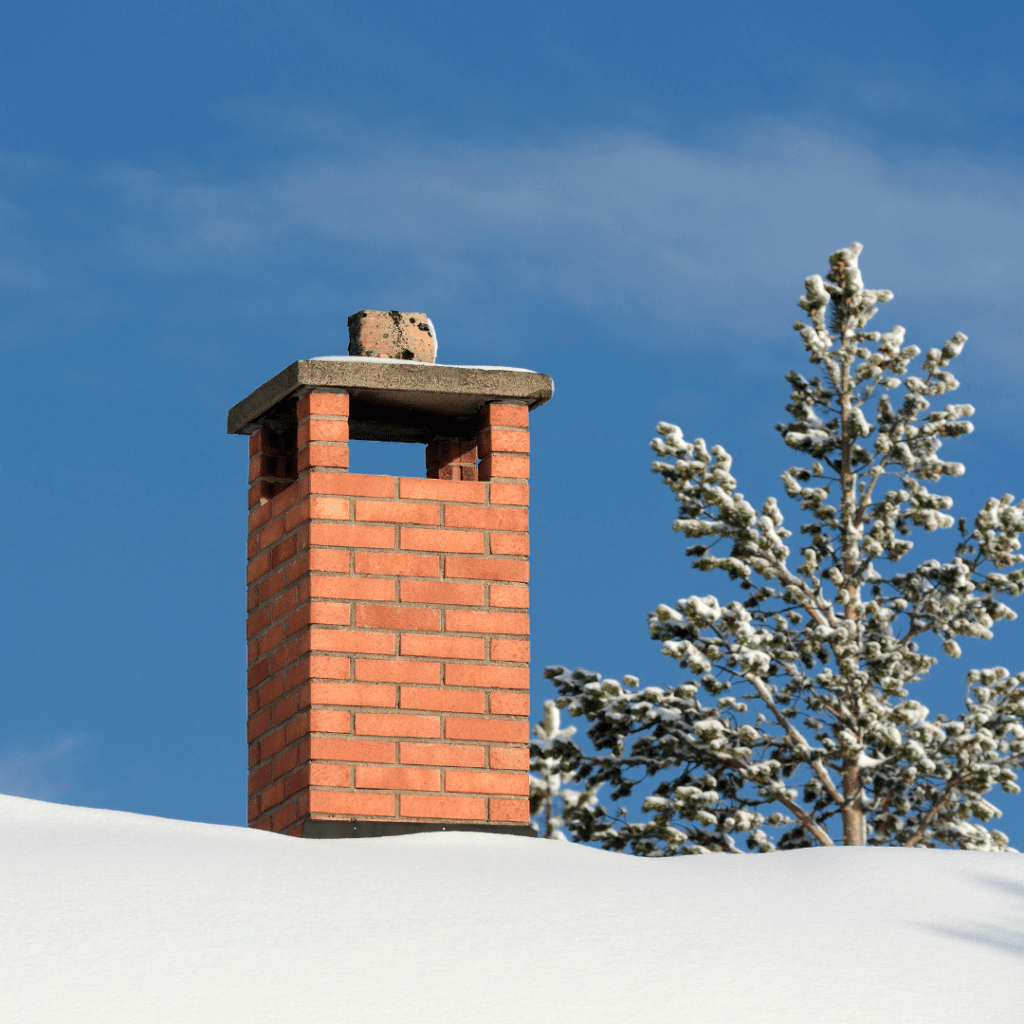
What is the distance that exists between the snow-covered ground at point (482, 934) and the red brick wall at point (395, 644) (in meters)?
0.43

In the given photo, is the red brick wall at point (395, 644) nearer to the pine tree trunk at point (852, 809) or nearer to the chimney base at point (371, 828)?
the chimney base at point (371, 828)

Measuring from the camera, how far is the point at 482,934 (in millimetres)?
4215

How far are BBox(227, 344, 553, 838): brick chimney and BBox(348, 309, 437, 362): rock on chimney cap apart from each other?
259 millimetres

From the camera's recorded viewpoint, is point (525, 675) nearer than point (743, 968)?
No

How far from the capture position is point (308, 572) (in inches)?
227

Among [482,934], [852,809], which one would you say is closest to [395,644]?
[482,934]

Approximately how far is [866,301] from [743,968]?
27.8 feet

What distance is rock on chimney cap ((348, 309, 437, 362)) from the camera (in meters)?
6.35

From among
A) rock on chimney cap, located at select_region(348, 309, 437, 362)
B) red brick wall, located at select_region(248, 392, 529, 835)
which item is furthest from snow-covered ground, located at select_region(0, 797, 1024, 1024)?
rock on chimney cap, located at select_region(348, 309, 437, 362)

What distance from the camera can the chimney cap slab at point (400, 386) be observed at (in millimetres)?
5992

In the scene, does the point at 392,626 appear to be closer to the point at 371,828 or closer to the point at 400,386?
the point at 371,828

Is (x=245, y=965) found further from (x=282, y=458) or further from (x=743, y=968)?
(x=282, y=458)

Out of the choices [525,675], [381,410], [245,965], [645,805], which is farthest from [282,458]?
[645,805]

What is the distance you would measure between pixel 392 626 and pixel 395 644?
63 mm
